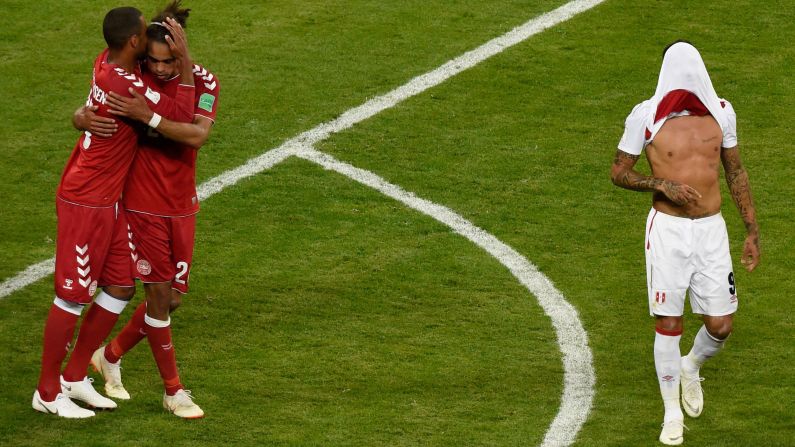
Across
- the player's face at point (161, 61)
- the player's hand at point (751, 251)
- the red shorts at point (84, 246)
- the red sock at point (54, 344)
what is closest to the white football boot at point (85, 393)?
the red sock at point (54, 344)

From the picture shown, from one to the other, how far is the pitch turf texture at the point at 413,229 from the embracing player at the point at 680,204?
1.83 feet

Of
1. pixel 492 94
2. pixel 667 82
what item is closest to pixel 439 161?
pixel 492 94

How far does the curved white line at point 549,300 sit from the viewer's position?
8.20m

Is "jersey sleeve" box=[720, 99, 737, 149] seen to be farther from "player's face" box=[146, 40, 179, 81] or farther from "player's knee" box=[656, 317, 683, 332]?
"player's face" box=[146, 40, 179, 81]

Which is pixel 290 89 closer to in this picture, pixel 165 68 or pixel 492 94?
pixel 492 94

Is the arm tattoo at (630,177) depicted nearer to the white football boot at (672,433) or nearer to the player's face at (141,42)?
the white football boot at (672,433)

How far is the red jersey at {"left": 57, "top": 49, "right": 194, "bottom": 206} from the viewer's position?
767 centimetres

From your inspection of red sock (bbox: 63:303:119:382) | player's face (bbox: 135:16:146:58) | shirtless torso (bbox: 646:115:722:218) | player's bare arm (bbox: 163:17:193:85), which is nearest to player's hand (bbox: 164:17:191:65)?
player's bare arm (bbox: 163:17:193:85)

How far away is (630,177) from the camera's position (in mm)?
8000

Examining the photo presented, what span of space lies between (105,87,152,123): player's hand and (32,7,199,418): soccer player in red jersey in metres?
0.04

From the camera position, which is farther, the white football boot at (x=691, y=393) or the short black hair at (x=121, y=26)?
the white football boot at (x=691, y=393)

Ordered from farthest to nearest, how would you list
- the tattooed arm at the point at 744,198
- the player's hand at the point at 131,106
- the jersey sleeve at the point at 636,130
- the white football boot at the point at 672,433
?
the tattooed arm at the point at 744,198, the jersey sleeve at the point at 636,130, the white football boot at the point at 672,433, the player's hand at the point at 131,106

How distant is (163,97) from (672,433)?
329cm

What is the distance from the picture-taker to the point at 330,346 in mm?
9062
